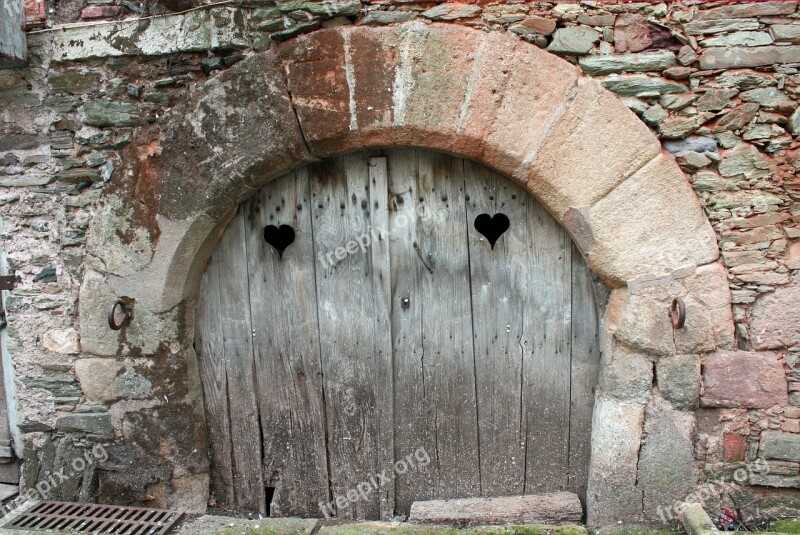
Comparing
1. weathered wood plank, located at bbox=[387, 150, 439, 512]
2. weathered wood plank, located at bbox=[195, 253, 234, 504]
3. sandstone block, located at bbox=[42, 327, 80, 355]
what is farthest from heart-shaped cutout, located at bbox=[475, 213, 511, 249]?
sandstone block, located at bbox=[42, 327, 80, 355]

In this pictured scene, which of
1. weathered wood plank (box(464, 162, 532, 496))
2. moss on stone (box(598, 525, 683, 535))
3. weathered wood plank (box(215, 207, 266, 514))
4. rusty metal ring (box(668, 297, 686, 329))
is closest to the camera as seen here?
rusty metal ring (box(668, 297, 686, 329))

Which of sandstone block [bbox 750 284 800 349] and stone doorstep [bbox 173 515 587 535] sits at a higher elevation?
sandstone block [bbox 750 284 800 349]

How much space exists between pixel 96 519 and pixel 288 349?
1.04 m

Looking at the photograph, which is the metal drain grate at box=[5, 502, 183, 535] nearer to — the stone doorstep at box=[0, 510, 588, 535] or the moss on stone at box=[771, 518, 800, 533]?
the stone doorstep at box=[0, 510, 588, 535]

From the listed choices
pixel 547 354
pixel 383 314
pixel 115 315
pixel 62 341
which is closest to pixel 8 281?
pixel 62 341

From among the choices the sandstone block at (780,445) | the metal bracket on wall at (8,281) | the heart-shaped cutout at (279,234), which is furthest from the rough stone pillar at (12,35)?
the sandstone block at (780,445)

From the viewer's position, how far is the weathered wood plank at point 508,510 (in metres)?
2.52

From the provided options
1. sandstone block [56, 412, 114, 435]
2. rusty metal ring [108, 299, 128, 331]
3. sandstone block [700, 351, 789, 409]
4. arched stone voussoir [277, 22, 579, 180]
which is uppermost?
arched stone voussoir [277, 22, 579, 180]

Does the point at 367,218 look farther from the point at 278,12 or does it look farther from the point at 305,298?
the point at 278,12

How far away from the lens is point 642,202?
7.24ft

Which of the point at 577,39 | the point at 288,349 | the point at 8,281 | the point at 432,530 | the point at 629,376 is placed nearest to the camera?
the point at 577,39

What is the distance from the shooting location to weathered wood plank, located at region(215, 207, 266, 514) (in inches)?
104

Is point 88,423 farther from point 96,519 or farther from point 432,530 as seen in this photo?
point 432,530

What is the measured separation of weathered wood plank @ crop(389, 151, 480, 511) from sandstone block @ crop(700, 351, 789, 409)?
939mm
